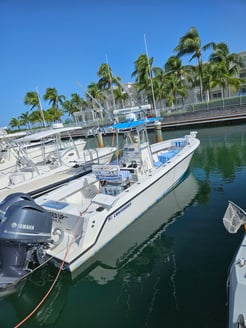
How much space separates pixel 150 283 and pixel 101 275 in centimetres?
96

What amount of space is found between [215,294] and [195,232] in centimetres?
179

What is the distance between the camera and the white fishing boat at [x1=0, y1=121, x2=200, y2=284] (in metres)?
3.66

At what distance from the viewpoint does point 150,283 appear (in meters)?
3.80

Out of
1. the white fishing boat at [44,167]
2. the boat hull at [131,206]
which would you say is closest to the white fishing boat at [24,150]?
the white fishing boat at [44,167]

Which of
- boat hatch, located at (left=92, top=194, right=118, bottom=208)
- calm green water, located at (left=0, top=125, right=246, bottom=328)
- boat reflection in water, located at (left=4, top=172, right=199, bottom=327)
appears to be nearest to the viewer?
calm green water, located at (left=0, top=125, right=246, bottom=328)

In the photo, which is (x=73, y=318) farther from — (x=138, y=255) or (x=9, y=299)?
(x=138, y=255)

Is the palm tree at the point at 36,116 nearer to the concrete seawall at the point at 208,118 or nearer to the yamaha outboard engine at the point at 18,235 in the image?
the concrete seawall at the point at 208,118

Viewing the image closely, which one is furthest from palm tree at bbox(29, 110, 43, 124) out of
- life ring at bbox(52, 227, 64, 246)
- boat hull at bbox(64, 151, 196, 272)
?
life ring at bbox(52, 227, 64, 246)

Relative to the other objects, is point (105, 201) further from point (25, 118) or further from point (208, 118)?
point (25, 118)

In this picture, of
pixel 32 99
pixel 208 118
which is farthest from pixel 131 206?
pixel 32 99

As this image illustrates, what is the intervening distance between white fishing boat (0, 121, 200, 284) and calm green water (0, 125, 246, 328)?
0.38 m

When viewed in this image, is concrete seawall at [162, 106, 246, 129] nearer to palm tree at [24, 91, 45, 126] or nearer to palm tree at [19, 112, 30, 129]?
palm tree at [24, 91, 45, 126]

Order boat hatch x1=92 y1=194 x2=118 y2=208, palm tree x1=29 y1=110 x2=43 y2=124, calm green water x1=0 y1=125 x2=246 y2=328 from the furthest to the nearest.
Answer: palm tree x1=29 y1=110 x2=43 y2=124
boat hatch x1=92 y1=194 x2=118 y2=208
calm green water x1=0 y1=125 x2=246 y2=328

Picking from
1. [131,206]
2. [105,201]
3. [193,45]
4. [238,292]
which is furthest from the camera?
[193,45]
